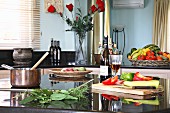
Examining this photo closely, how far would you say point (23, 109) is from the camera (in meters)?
1.16

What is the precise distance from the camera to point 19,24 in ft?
13.7

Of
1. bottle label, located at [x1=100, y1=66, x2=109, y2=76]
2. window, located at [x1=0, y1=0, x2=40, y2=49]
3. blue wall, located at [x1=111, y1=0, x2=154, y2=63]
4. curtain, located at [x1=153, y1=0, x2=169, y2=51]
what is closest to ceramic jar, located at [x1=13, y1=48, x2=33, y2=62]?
window, located at [x1=0, y1=0, x2=40, y2=49]

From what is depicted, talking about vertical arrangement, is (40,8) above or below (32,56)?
above

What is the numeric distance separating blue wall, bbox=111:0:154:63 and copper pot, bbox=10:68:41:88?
6006mm

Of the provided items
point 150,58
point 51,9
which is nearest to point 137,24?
point 51,9

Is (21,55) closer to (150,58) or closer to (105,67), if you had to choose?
(150,58)

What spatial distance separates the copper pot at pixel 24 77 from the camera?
65.3 inches

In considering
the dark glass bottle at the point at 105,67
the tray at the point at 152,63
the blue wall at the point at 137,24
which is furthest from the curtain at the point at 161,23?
the dark glass bottle at the point at 105,67

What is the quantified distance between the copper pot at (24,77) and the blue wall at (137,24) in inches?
236

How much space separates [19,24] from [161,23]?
406cm

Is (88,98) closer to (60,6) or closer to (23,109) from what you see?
(23,109)

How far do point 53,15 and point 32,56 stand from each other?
0.66m

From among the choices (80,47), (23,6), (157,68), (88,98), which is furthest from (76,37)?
(88,98)

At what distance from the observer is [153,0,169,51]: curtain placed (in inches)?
283
